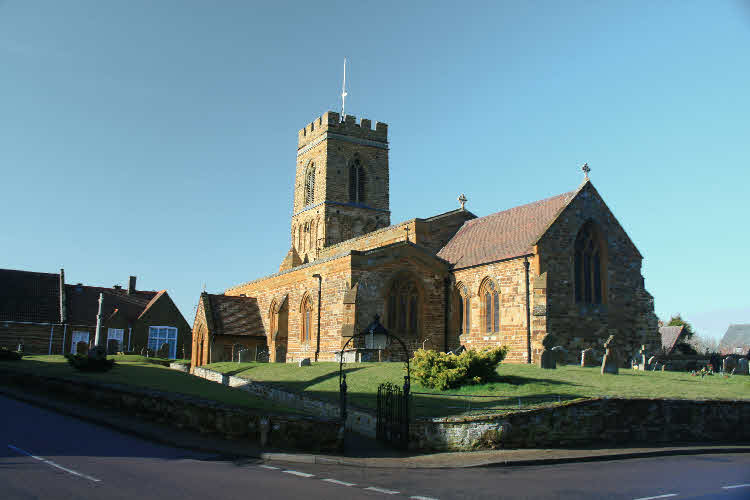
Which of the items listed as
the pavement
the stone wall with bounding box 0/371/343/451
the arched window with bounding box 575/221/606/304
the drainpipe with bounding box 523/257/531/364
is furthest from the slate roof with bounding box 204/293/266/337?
the pavement

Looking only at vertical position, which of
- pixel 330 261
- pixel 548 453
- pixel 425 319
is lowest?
pixel 548 453

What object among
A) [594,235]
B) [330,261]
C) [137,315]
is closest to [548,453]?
[594,235]

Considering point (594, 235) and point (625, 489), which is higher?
point (594, 235)

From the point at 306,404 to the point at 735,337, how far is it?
6992cm

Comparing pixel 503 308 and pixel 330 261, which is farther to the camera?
pixel 330 261

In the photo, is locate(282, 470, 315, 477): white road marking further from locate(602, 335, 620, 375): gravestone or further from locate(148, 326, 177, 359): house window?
locate(148, 326, 177, 359): house window

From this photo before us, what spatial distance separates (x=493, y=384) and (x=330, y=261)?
17951 mm

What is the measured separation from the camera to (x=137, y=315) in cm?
5769

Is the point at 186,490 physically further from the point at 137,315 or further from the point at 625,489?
the point at 137,315

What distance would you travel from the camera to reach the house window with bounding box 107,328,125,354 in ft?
178

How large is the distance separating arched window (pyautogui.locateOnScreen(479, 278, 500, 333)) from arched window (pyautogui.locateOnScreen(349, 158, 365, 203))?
28073 mm

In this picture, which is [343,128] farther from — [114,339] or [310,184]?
[114,339]

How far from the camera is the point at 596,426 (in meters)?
17.0

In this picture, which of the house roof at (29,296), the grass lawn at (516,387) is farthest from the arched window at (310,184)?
the grass lawn at (516,387)
